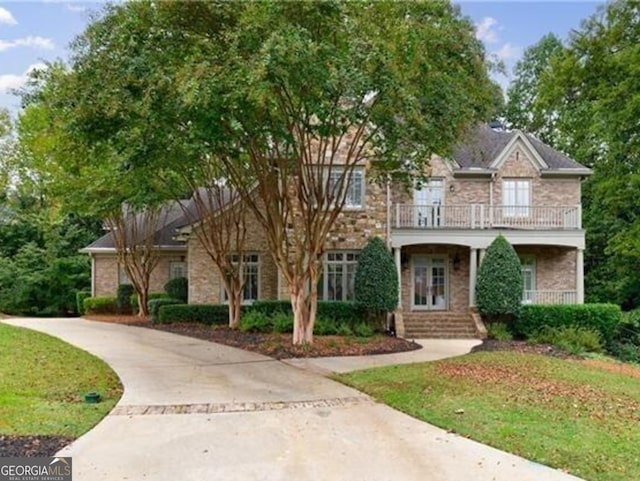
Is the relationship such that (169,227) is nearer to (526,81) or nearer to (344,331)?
(344,331)

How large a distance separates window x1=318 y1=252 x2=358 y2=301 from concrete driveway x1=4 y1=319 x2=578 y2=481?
9.01 m

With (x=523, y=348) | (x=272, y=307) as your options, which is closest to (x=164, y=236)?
(x=272, y=307)

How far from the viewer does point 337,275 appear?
61.5 ft

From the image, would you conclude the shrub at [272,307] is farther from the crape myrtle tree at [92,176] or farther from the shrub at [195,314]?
the crape myrtle tree at [92,176]

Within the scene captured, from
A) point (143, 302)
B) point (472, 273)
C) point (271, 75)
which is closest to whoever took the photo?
point (271, 75)

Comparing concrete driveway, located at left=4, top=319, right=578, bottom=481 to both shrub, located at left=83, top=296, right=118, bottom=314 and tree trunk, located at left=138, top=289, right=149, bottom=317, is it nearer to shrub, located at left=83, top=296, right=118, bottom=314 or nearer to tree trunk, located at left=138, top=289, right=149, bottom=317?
tree trunk, located at left=138, top=289, right=149, bottom=317

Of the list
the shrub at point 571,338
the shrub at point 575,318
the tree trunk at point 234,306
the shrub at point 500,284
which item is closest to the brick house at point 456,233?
the shrub at point 500,284

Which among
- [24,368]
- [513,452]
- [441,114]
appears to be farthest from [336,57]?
[24,368]

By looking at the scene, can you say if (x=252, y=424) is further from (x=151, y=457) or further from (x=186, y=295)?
(x=186, y=295)

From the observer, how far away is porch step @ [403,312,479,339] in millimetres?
17062

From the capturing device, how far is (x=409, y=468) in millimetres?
5168

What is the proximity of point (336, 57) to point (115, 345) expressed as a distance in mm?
9021

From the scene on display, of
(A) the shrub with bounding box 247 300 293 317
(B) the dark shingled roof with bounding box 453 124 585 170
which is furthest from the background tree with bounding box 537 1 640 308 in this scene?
(A) the shrub with bounding box 247 300 293 317

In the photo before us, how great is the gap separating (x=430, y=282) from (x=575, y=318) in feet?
17.3
